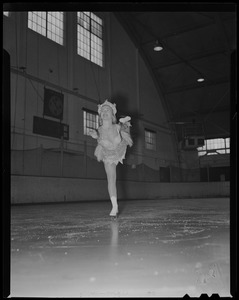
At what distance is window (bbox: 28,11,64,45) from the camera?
11758 mm

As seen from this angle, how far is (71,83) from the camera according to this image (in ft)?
43.9

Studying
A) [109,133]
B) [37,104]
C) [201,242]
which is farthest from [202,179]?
[201,242]

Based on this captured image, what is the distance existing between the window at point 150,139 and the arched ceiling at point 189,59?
1.76m

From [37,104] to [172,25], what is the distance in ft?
27.2

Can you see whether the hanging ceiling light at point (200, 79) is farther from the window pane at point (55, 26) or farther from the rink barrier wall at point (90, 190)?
the window pane at point (55, 26)

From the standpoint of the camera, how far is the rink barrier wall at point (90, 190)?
9430 millimetres

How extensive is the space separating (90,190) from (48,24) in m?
6.81

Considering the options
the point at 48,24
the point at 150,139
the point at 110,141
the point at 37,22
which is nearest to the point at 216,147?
the point at 150,139

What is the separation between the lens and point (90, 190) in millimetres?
11930

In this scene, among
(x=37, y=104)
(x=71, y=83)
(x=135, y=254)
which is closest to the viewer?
(x=135, y=254)

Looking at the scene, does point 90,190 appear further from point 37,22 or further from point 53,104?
point 37,22

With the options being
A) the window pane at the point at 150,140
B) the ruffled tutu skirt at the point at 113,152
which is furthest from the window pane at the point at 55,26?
the ruffled tutu skirt at the point at 113,152

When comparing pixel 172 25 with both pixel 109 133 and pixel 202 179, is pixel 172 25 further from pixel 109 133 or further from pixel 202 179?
pixel 109 133

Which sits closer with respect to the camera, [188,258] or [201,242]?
[188,258]
